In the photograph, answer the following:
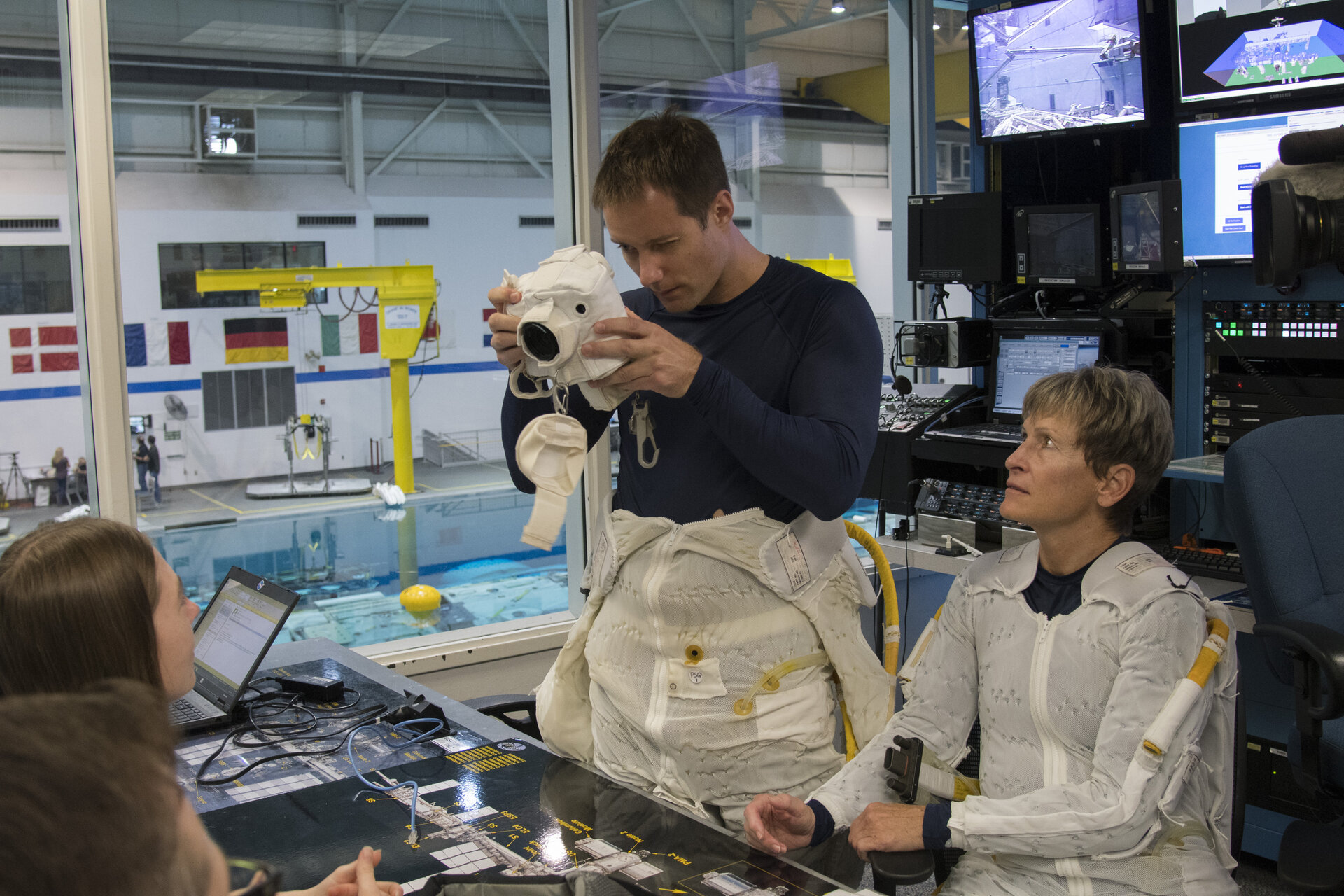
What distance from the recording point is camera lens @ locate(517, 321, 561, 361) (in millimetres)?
1483

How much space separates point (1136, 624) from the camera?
157 cm

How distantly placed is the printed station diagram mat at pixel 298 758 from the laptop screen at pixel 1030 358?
88.4 inches

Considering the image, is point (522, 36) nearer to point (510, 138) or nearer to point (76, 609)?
point (510, 138)

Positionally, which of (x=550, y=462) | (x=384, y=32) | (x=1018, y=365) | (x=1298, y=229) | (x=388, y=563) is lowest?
(x=388, y=563)

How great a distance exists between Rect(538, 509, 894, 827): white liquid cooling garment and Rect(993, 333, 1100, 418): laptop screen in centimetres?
197

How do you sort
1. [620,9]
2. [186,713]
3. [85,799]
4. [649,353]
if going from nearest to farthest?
[85,799]
[649,353]
[186,713]
[620,9]

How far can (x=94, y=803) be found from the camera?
0.56 m

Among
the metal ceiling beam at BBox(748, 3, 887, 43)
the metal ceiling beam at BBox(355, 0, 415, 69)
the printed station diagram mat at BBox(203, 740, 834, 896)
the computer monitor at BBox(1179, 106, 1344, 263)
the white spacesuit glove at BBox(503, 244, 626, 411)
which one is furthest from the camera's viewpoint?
the metal ceiling beam at BBox(748, 3, 887, 43)

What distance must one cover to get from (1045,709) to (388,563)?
12.0 feet

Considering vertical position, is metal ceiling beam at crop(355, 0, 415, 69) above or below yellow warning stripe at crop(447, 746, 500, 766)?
above

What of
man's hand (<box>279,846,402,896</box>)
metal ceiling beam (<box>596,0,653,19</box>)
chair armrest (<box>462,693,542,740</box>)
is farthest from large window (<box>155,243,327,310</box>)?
man's hand (<box>279,846,402,896</box>)

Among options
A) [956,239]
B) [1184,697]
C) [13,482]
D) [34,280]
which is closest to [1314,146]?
[1184,697]

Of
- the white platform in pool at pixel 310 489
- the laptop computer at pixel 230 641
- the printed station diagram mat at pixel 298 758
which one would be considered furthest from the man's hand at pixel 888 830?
the white platform in pool at pixel 310 489

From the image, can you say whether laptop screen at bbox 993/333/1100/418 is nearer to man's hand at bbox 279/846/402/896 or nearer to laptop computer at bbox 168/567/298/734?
laptop computer at bbox 168/567/298/734
